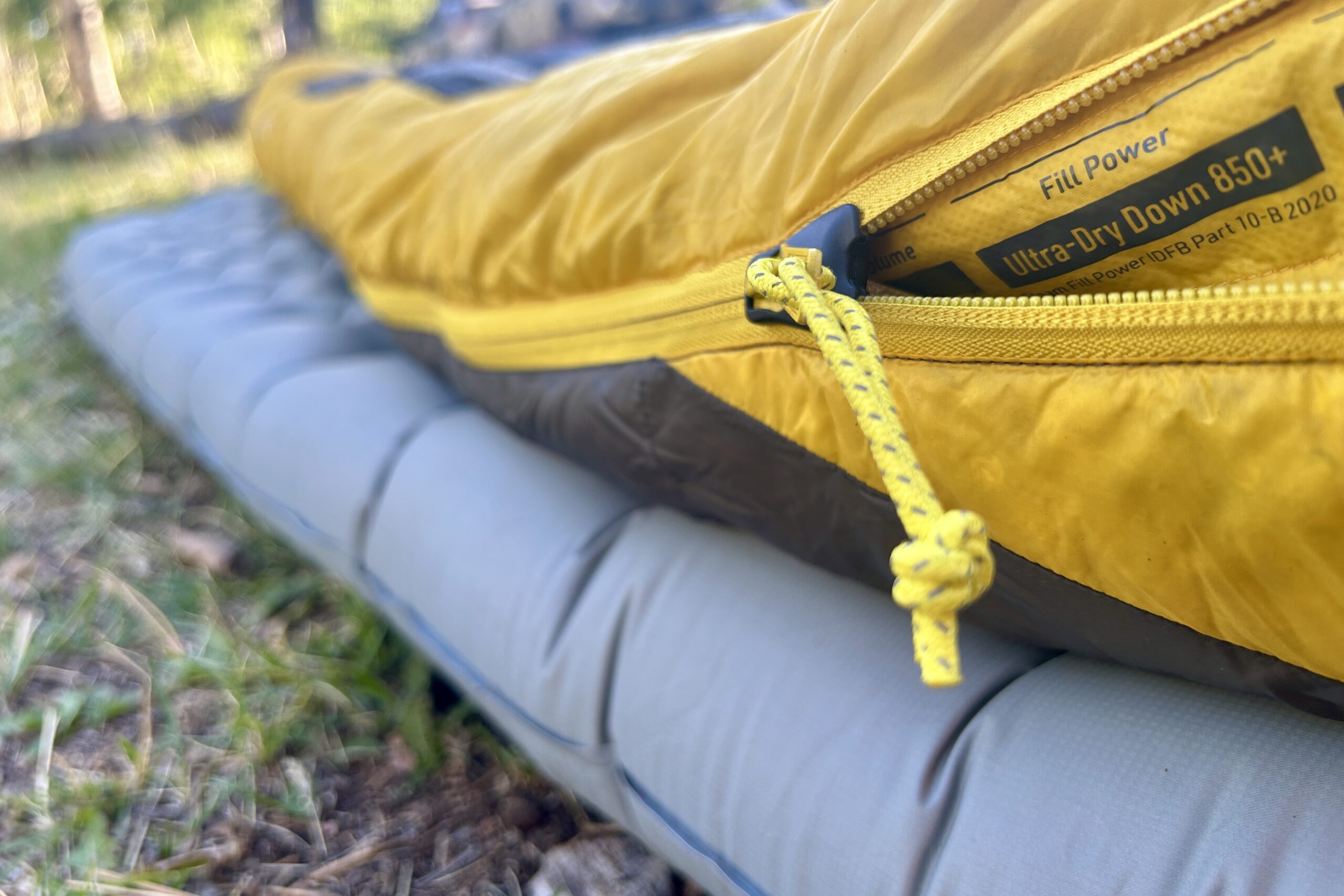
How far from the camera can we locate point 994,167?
45 centimetres

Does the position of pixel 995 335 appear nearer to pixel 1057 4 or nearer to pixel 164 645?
pixel 1057 4

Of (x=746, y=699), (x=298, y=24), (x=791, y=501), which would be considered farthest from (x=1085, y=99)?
(x=298, y=24)

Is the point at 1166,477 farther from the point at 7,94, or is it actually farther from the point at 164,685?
the point at 7,94

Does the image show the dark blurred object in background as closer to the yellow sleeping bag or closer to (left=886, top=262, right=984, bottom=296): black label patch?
the yellow sleeping bag

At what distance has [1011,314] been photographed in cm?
44

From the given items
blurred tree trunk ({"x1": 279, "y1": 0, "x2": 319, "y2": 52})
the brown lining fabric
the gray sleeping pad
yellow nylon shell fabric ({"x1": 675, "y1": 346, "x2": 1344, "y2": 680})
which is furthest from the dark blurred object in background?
yellow nylon shell fabric ({"x1": 675, "y1": 346, "x2": 1344, "y2": 680})

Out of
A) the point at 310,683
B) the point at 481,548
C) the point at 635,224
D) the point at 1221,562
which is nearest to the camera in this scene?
the point at 1221,562

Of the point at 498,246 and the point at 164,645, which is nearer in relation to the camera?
the point at 498,246

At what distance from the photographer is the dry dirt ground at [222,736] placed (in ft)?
2.51

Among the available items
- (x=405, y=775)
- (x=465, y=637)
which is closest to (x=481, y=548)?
(x=465, y=637)

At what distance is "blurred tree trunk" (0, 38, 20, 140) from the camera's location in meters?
5.00

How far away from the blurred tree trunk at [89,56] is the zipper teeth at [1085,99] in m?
5.55

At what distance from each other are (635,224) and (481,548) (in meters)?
0.31

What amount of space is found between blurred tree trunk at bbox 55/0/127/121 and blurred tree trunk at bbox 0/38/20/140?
0.29 metres
